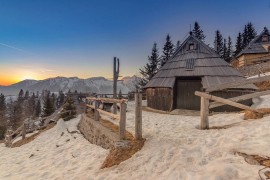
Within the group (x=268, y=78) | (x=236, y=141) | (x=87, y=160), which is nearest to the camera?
(x=236, y=141)

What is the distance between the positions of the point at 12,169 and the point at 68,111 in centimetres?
1409

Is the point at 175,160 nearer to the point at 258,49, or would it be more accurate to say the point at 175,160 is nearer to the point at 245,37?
the point at 258,49

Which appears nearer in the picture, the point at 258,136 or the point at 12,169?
the point at 258,136

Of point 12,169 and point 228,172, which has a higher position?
point 228,172

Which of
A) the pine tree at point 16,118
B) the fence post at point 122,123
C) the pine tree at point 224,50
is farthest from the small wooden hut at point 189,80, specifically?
the pine tree at point 16,118

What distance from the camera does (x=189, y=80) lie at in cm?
1847

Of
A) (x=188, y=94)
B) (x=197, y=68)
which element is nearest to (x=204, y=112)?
(x=188, y=94)

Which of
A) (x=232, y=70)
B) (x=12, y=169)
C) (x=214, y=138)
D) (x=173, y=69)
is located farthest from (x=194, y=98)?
(x=12, y=169)

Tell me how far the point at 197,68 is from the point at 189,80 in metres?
1.23

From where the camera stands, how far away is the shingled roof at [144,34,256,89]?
17.6 meters

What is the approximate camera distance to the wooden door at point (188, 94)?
58.2 ft

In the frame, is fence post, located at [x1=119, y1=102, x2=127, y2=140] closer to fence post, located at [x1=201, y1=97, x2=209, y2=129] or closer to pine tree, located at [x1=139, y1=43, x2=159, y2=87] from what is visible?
fence post, located at [x1=201, y1=97, x2=209, y2=129]

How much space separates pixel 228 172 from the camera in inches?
168

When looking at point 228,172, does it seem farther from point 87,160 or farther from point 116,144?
point 87,160
